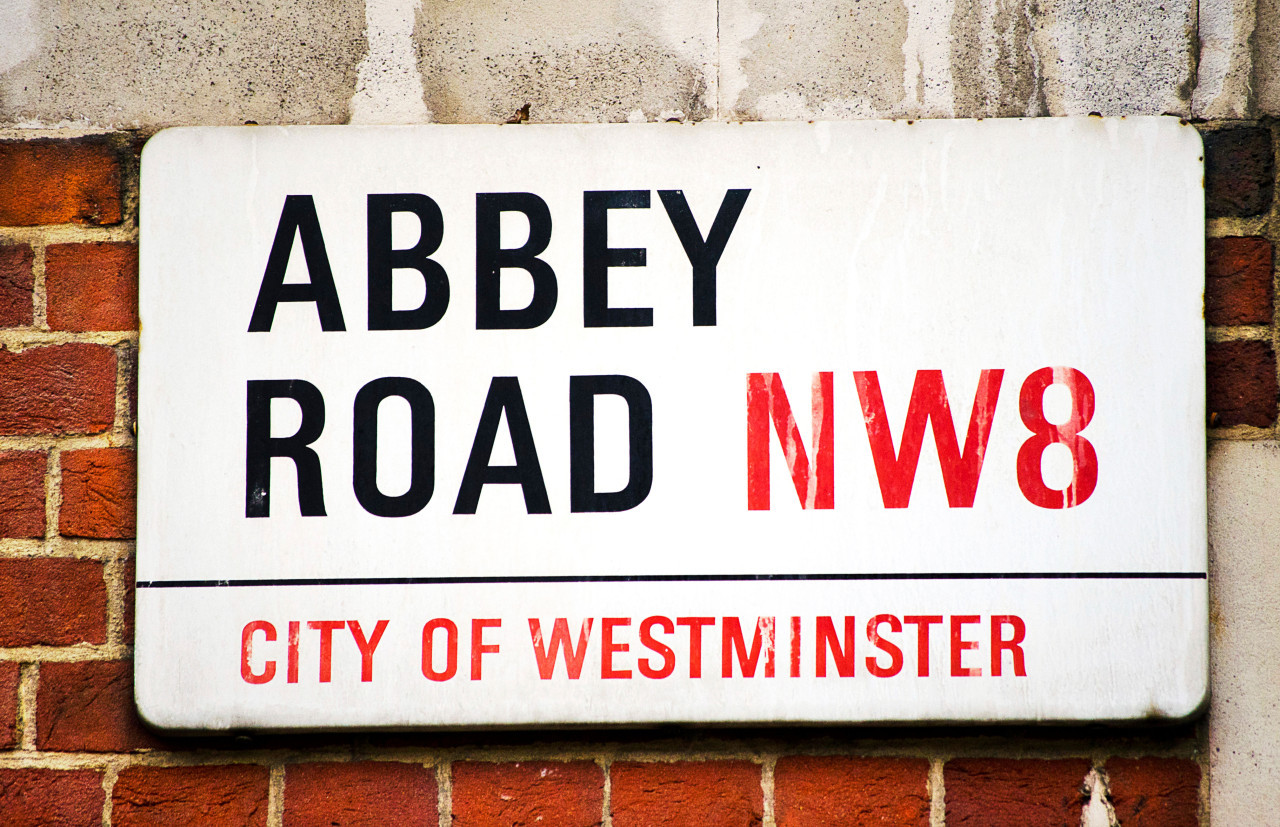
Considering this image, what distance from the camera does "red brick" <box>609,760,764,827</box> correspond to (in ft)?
2.73

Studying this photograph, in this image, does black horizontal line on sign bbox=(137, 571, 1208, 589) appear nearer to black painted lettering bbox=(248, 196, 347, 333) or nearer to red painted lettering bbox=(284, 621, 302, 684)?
red painted lettering bbox=(284, 621, 302, 684)

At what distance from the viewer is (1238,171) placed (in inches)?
33.7

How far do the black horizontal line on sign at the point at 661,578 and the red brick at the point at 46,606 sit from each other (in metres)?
0.07

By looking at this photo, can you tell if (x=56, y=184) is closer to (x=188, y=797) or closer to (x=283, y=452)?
(x=283, y=452)

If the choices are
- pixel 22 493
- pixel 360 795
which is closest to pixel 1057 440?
pixel 360 795

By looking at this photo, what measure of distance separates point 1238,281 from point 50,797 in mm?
1322

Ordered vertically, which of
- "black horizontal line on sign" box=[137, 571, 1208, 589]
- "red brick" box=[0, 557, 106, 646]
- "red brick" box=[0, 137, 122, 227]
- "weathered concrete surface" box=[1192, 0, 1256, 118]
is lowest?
"red brick" box=[0, 557, 106, 646]

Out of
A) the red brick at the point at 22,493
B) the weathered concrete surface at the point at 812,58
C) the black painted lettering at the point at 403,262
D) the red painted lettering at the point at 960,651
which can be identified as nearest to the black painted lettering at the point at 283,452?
the black painted lettering at the point at 403,262

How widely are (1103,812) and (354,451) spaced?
84 centimetres

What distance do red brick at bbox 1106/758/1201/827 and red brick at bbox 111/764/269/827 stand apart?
2.84ft

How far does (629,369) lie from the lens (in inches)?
32.7

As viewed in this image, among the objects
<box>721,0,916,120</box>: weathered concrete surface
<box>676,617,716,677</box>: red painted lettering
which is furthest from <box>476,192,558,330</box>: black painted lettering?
<box>676,617,716,677</box>: red painted lettering

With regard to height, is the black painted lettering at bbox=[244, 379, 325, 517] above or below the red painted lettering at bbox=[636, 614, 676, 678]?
above

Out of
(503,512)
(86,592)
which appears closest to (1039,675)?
(503,512)
